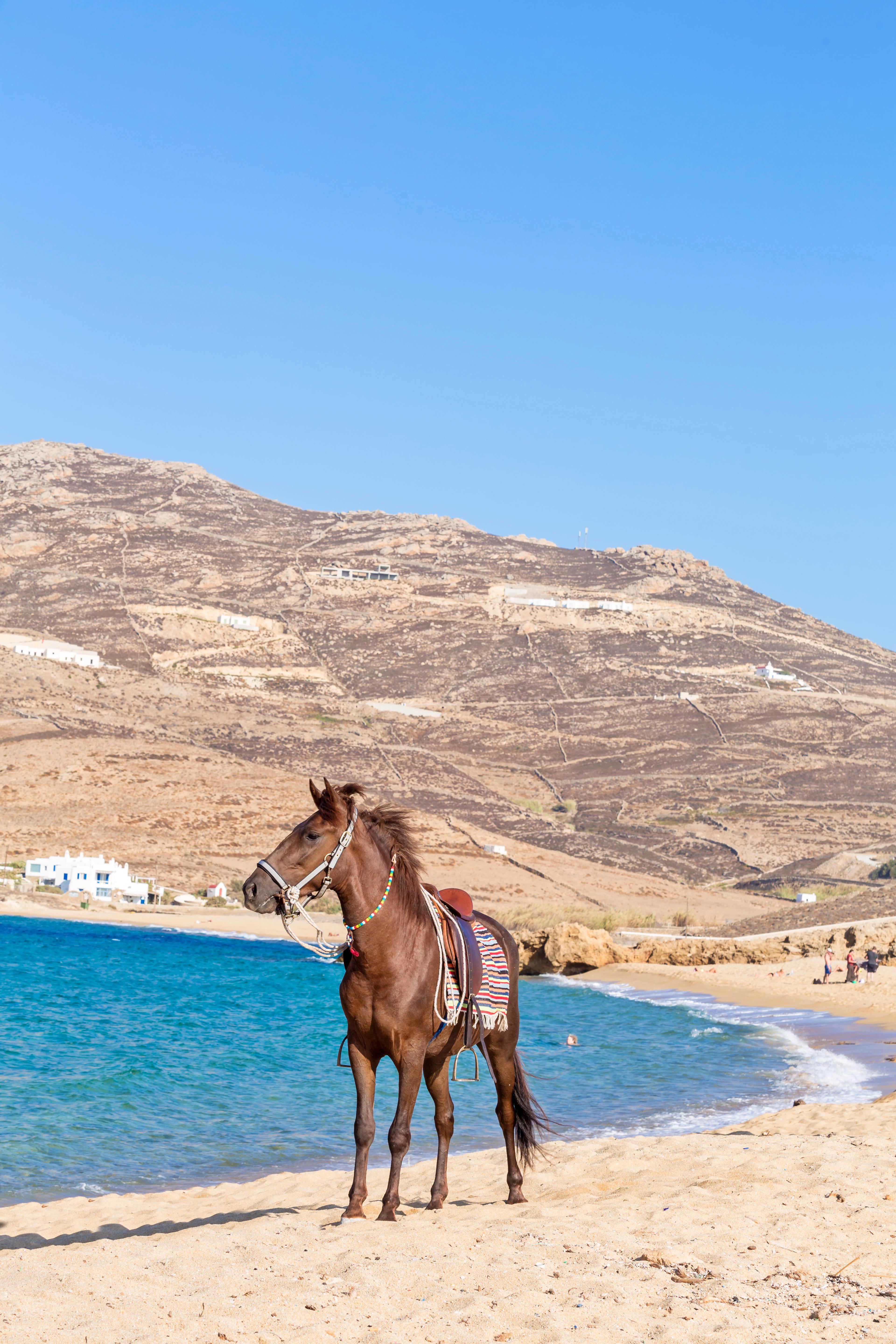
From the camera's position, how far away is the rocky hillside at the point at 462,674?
280 feet

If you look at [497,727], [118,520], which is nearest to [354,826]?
[497,727]

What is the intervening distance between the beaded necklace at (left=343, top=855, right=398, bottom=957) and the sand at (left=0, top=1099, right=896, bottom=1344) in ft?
5.32

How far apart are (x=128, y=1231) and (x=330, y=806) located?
381 centimetres

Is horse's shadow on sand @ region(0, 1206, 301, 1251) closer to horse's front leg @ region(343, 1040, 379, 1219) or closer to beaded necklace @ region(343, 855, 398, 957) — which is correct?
horse's front leg @ region(343, 1040, 379, 1219)

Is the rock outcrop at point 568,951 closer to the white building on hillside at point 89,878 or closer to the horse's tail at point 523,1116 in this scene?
the white building on hillside at point 89,878

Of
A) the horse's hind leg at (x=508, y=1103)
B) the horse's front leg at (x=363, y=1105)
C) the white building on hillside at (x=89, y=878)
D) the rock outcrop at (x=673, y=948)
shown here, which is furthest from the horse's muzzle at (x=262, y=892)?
the white building on hillside at (x=89, y=878)

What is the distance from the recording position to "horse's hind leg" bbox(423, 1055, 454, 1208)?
7672 millimetres

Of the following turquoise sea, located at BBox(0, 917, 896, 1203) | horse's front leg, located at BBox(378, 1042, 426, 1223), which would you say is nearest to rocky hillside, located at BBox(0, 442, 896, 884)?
turquoise sea, located at BBox(0, 917, 896, 1203)

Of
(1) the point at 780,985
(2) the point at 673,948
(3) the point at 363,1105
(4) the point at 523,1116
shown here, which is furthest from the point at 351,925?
(2) the point at 673,948

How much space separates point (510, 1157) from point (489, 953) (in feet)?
5.35

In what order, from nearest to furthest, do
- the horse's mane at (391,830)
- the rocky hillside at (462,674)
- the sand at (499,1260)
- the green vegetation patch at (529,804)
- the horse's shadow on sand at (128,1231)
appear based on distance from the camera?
the sand at (499,1260)
the horse's mane at (391,830)
the horse's shadow on sand at (128,1231)
the rocky hillside at (462,674)
the green vegetation patch at (529,804)

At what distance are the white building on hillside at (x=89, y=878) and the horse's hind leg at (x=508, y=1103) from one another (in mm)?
51673

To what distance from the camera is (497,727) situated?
115m

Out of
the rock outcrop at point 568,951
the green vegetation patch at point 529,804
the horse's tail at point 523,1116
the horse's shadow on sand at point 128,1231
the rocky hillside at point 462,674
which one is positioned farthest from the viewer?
the green vegetation patch at point 529,804
